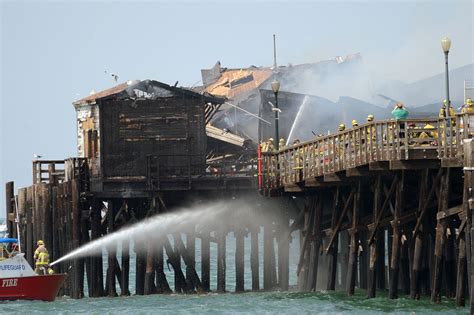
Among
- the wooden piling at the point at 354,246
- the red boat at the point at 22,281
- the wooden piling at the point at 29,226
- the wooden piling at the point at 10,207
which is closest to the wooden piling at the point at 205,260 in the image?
the red boat at the point at 22,281

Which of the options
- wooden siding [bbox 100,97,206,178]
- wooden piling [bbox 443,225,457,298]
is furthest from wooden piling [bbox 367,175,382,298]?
wooden siding [bbox 100,97,206,178]

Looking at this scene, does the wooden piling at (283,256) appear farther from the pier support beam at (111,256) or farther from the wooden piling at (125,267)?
the pier support beam at (111,256)

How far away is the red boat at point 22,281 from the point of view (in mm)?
57031

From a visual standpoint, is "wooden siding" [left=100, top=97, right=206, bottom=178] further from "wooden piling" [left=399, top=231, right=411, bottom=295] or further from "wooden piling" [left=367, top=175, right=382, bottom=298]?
"wooden piling" [left=367, top=175, right=382, bottom=298]

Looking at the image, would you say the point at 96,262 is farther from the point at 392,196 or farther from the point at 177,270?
the point at 392,196

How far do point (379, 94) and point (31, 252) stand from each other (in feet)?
81.7

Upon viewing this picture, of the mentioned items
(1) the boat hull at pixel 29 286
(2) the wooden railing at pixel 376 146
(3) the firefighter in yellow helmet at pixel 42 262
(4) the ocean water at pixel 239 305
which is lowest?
(4) the ocean water at pixel 239 305

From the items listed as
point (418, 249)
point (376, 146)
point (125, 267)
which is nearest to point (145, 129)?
point (125, 267)

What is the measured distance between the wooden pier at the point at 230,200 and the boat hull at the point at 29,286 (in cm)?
293

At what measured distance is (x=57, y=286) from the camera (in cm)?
5766

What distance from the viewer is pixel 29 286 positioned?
2255 inches

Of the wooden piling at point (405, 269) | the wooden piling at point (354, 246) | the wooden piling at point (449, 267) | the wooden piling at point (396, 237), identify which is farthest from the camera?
the wooden piling at point (405, 269)

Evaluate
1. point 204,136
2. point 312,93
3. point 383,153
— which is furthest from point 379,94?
point 383,153

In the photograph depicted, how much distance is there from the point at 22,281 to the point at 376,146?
14988mm
